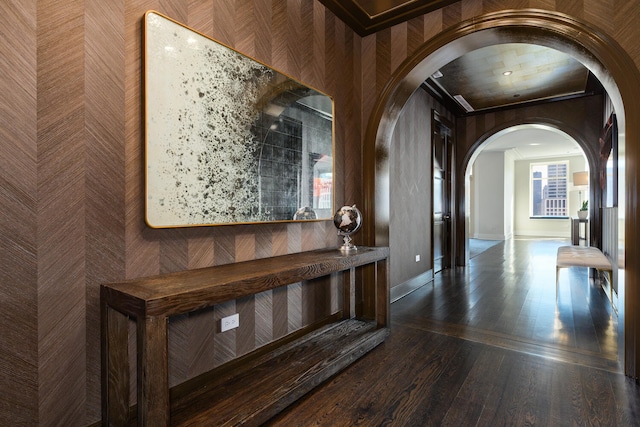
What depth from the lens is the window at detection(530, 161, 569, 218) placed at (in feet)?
37.6

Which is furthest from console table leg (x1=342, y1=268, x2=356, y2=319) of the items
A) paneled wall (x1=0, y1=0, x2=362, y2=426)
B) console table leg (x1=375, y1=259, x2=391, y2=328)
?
paneled wall (x1=0, y1=0, x2=362, y2=426)

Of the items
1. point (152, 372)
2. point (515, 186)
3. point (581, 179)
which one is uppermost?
point (515, 186)

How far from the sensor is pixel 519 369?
2139mm

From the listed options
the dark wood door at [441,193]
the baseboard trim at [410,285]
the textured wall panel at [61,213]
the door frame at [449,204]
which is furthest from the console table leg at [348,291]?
the door frame at [449,204]

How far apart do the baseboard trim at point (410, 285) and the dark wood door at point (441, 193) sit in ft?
1.42

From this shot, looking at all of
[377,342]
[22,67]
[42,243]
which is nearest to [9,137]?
[22,67]

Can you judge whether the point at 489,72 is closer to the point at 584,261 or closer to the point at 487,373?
the point at 584,261

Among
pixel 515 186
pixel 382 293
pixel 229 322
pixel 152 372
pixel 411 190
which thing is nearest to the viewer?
pixel 152 372

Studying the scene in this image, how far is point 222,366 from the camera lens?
6.36 feet

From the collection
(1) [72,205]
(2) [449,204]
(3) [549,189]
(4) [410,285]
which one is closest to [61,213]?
(1) [72,205]

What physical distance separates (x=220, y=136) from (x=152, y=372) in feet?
3.96

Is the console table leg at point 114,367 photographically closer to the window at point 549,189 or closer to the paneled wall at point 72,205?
the paneled wall at point 72,205

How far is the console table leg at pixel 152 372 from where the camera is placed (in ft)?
3.94

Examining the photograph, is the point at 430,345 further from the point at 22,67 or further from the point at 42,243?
the point at 22,67
